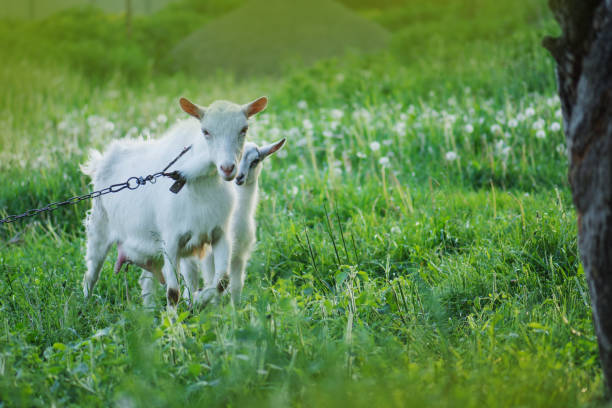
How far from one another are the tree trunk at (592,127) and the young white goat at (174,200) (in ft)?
5.76

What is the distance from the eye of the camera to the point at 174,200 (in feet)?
13.4

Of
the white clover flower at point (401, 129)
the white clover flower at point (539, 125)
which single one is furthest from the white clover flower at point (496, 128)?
the white clover flower at point (401, 129)

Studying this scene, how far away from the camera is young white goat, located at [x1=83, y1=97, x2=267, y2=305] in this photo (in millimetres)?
3801

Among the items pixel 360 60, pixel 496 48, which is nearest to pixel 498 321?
pixel 496 48

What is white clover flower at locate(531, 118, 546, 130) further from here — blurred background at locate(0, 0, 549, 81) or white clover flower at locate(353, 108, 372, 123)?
blurred background at locate(0, 0, 549, 81)

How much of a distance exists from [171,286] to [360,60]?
13.3 m

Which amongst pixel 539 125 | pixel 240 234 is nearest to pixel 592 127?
pixel 240 234

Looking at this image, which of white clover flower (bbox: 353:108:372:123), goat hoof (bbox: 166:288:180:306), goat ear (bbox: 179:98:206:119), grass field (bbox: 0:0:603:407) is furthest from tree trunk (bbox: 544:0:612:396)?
white clover flower (bbox: 353:108:372:123)

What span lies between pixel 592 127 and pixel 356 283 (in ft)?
7.84

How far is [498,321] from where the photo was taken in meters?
3.94

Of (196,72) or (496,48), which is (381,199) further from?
(196,72)

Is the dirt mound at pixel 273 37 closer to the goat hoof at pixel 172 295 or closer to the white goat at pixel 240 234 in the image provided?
the white goat at pixel 240 234

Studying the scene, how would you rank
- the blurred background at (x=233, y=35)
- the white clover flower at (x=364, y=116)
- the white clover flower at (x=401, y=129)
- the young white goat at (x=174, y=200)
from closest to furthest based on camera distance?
1. the young white goat at (x=174, y=200)
2. the white clover flower at (x=401, y=129)
3. the white clover flower at (x=364, y=116)
4. the blurred background at (x=233, y=35)

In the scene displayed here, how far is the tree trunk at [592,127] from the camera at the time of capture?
265 centimetres
